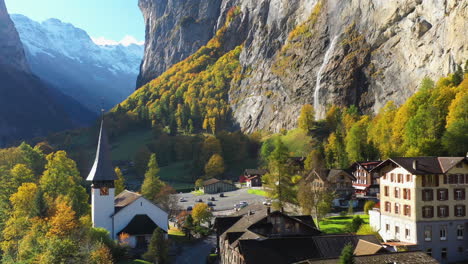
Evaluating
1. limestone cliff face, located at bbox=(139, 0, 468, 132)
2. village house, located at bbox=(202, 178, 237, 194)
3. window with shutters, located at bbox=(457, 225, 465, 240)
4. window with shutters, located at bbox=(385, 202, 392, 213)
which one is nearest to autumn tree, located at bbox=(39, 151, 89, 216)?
window with shutters, located at bbox=(385, 202, 392, 213)

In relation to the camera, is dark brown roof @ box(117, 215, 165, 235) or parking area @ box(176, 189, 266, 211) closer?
dark brown roof @ box(117, 215, 165, 235)

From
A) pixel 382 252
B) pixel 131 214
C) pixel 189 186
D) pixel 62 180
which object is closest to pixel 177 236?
pixel 131 214

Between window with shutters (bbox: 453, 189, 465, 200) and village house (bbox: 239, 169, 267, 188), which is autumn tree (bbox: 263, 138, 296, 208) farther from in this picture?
village house (bbox: 239, 169, 267, 188)

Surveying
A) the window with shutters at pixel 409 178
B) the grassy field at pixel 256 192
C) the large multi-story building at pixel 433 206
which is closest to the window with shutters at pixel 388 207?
the large multi-story building at pixel 433 206

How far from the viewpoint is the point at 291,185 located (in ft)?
287

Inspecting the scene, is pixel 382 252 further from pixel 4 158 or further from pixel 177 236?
pixel 4 158

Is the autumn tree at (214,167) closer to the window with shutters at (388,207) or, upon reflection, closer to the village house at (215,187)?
the village house at (215,187)

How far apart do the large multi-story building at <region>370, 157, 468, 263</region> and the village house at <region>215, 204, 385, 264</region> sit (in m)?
10.7

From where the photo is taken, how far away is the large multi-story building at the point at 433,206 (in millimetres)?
56688

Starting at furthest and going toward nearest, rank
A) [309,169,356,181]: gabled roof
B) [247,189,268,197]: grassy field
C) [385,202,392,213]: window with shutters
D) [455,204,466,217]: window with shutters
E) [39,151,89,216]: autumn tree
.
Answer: [247,189,268,197]: grassy field < [309,169,356,181]: gabled roof < [39,151,89,216]: autumn tree < [385,202,392,213]: window with shutters < [455,204,466,217]: window with shutters

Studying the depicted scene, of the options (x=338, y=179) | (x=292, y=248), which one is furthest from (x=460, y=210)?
(x=338, y=179)

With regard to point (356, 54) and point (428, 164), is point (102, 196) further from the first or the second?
point (356, 54)

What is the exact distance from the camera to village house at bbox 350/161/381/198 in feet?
325

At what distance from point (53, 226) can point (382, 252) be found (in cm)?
3733
